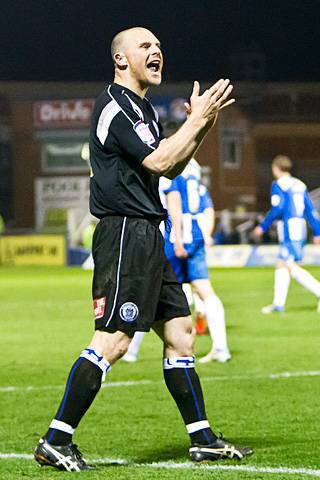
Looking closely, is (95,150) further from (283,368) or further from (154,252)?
(283,368)

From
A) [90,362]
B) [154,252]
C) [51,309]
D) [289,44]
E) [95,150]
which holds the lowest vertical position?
[51,309]

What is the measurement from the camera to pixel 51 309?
60.6 feet

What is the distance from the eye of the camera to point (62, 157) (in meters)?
53.7

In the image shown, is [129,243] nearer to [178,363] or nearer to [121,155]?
[121,155]

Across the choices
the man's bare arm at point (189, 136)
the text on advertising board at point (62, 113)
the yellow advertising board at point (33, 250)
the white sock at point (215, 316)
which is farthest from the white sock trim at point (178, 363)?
the text on advertising board at point (62, 113)

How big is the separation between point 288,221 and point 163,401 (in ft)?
27.8

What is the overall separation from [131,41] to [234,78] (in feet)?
161

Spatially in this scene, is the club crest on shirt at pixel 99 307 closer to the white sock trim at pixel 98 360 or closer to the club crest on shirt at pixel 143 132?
the white sock trim at pixel 98 360

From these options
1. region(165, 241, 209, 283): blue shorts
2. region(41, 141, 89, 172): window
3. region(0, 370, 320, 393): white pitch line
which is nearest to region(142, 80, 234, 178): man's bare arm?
region(0, 370, 320, 393): white pitch line

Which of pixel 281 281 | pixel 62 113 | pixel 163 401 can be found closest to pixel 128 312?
pixel 163 401

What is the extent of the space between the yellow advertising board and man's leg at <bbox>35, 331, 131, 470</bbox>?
100 feet

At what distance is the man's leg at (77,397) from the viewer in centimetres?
581

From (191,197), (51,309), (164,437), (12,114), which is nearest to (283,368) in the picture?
(191,197)

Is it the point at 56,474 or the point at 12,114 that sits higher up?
the point at 12,114
